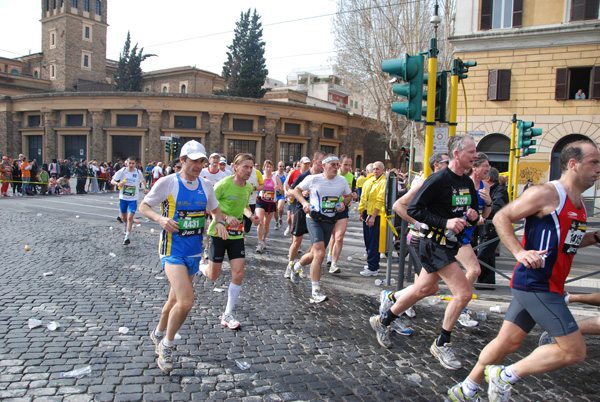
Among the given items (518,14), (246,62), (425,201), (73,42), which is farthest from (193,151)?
(73,42)

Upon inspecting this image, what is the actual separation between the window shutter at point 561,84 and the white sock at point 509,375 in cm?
2198

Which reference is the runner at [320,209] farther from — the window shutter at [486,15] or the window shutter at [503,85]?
the window shutter at [486,15]

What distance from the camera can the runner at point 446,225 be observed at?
409cm

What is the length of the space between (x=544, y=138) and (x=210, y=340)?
865 inches

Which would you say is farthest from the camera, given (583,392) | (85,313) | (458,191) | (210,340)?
(85,313)

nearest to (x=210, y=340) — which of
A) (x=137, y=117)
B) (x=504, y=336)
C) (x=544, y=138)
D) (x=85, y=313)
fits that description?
(x=85, y=313)

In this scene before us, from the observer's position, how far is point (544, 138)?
71.2 ft

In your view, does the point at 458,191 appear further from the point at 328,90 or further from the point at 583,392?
the point at 328,90

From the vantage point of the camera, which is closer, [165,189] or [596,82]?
[165,189]

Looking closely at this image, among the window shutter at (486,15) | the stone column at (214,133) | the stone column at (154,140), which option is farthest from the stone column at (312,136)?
the window shutter at (486,15)

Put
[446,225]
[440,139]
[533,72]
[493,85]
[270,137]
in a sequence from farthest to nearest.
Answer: [270,137], [493,85], [533,72], [440,139], [446,225]

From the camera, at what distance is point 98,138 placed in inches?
1517

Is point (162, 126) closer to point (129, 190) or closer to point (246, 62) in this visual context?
point (246, 62)

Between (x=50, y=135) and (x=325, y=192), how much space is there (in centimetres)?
4209
